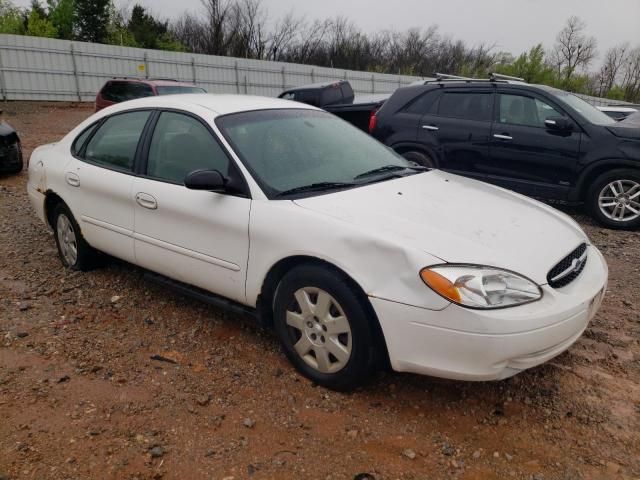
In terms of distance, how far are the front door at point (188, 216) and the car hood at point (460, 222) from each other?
0.52 meters

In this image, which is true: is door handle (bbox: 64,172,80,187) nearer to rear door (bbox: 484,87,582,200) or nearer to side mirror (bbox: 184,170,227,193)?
side mirror (bbox: 184,170,227,193)

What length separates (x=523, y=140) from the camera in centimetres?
646

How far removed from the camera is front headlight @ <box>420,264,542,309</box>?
2.31m

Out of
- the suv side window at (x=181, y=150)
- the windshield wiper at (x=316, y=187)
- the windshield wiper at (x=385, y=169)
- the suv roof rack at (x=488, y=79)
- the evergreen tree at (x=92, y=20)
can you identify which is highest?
the evergreen tree at (x=92, y=20)

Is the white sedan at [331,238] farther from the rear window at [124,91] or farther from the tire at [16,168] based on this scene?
the rear window at [124,91]

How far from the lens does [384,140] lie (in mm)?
7383

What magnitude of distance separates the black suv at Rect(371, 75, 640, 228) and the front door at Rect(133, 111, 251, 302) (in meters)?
4.40

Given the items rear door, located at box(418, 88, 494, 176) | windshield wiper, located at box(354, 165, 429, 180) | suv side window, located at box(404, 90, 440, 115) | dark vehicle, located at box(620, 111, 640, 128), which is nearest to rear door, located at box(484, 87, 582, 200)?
rear door, located at box(418, 88, 494, 176)

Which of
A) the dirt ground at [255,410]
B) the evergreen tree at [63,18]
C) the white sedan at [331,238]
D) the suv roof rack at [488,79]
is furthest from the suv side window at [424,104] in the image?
the evergreen tree at [63,18]

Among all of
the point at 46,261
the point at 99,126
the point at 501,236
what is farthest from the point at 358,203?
the point at 46,261

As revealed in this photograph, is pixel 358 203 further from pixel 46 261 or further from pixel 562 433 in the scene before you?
pixel 46 261

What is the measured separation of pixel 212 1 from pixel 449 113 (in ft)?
129

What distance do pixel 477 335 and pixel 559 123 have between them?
16.1 ft

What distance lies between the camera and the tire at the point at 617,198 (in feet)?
19.7
